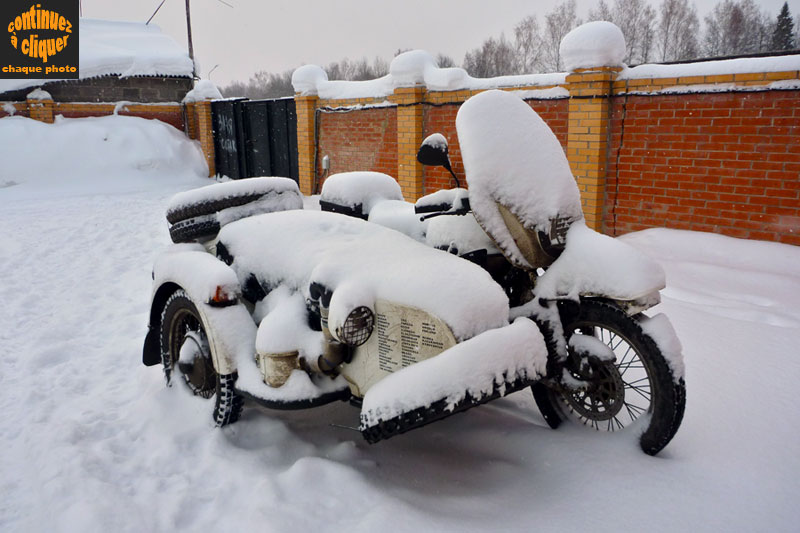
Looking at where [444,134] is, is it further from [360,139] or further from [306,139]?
[306,139]

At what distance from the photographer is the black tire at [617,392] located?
2336mm

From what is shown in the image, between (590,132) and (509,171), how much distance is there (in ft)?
13.2

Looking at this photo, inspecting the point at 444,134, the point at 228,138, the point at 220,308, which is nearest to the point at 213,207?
the point at 220,308

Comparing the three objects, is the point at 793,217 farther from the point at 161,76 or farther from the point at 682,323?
the point at 161,76

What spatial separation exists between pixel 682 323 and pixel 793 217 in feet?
6.21

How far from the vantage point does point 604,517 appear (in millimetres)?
2102

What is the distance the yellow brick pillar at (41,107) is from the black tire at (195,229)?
15.9 meters

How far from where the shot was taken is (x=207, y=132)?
622 inches

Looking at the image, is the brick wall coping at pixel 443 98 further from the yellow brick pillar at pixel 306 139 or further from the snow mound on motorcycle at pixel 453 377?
the snow mound on motorcycle at pixel 453 377

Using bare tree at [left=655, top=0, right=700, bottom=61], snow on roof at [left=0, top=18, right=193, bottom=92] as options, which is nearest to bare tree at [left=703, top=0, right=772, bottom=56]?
bare tree at [left=655, top=0, right=700, bottom=61]

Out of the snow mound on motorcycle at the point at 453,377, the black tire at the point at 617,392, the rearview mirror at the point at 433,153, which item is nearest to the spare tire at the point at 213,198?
the rearview mirror at the point at 433,153

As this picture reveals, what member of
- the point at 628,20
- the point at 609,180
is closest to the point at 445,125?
the point at 609,180

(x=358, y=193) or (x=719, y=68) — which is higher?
(x=719, y=68)

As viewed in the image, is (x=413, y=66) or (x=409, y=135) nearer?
(x=413, y=66)
